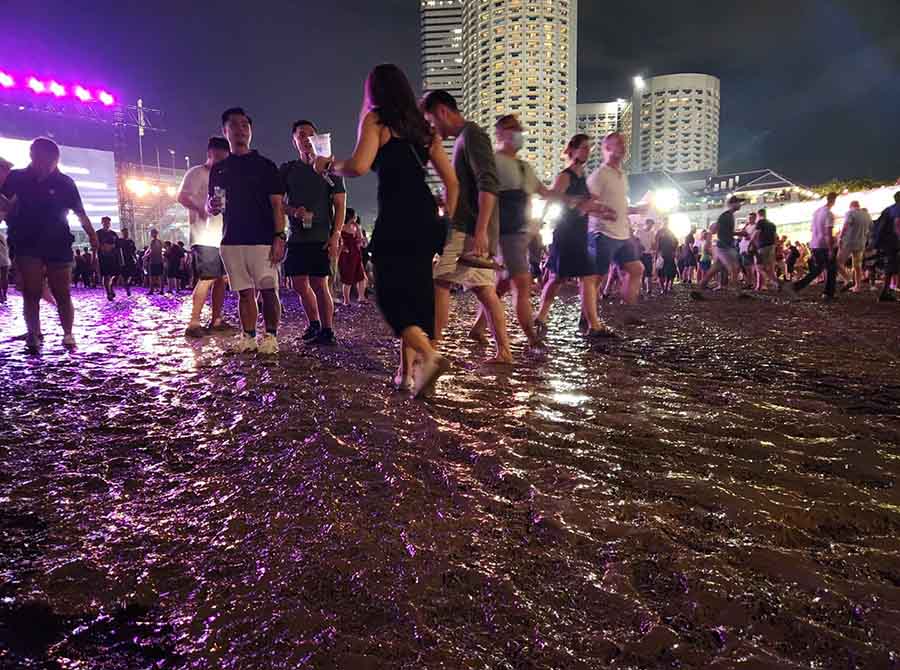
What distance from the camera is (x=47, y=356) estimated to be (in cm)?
509

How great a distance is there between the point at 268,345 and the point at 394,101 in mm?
2753

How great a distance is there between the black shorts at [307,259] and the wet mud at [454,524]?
6.18ft

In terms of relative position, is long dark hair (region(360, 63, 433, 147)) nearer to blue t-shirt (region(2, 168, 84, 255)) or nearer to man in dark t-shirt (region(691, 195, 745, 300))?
blue t-shirt (region(2, 168, 84, 255))

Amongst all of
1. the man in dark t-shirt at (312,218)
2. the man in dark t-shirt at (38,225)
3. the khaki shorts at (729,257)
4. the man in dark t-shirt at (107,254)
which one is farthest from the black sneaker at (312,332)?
the man in dark t-shirt at (107,254)

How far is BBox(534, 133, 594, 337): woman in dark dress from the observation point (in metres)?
5.38

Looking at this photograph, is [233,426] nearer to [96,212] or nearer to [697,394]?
[697,394]

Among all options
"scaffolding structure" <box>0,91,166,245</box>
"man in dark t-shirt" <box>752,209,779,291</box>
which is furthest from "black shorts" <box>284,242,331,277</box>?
"scaffolding structure" <box>0,91,166,245</box>

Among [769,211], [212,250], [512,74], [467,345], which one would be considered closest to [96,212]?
[212,250]

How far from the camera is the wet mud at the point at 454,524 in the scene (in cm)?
125

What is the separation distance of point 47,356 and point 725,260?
11.3 m

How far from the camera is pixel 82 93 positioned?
30.5m

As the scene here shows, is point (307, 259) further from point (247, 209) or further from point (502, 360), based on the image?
point (502, 360)

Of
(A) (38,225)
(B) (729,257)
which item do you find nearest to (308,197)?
(A) (38,225)

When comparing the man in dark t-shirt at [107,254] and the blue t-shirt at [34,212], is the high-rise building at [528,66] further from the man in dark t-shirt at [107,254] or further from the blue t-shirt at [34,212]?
the blue t-shirt at [34,212]
